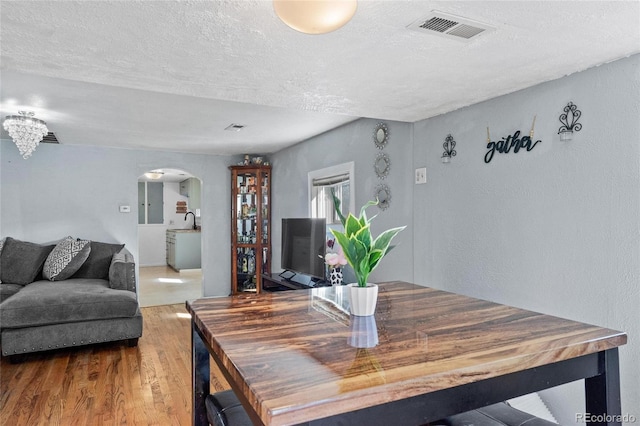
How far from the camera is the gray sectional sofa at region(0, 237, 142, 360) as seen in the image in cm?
356

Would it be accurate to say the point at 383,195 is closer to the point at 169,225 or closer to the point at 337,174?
the point at 337,174

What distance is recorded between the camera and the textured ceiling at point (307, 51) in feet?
4.92

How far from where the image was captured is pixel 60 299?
12.2 feet

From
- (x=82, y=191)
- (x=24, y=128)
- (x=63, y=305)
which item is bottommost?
(x=63, y=305)

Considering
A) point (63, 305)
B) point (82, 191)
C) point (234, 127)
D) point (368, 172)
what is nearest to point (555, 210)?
point (368, 172)

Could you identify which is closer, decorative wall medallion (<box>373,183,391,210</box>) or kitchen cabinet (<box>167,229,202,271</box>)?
decorative wall medallion (<box>373,183,391,210</box>)

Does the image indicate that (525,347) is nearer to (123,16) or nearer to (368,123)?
(123,16)

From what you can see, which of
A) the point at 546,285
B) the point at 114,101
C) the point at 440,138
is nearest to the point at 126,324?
the point at 114,101

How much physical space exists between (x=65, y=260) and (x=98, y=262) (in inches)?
16.8

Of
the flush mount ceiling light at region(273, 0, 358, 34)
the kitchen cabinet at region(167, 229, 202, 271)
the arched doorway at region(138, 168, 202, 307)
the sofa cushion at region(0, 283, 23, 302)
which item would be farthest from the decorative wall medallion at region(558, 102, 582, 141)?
the kitchen cabinet at region(167, 229, 202, 271)

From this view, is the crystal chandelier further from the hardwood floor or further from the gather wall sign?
the gather wall sign

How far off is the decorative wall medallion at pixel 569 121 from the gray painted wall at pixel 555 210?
0.03 m

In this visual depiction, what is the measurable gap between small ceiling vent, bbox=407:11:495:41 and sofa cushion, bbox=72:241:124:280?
4728mm

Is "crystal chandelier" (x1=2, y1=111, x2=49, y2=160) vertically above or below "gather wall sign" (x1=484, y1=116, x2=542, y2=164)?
above
